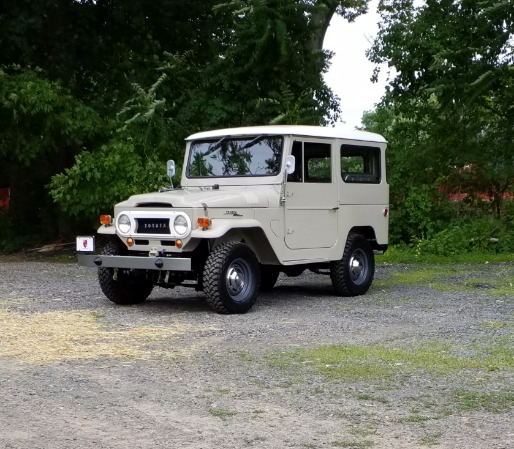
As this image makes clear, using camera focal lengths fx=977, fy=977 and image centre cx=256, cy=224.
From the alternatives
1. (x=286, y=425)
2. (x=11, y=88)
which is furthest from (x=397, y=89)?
(x=286, y=425)

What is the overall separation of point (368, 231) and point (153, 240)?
3.50 metres

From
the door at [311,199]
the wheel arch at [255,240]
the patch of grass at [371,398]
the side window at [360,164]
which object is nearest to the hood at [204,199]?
the wheel arch at [255,240]

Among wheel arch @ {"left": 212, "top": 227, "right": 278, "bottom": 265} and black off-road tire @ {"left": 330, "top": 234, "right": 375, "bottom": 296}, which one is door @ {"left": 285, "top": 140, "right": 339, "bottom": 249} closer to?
wheel arch @ {"left": 212, "top": 227, "right": 278, "bottom": 265}

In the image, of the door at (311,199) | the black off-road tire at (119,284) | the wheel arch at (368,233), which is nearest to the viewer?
the black off-road tire at (119,284)

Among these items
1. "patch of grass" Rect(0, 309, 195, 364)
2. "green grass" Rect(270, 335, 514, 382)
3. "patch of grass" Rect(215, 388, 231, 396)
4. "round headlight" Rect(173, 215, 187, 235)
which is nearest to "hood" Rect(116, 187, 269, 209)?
"round headlight" Rect(173, 215, 187, 235)

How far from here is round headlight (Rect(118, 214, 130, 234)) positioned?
11.2m

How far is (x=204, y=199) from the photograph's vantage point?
35.9ft

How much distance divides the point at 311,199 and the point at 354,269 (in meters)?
1.40

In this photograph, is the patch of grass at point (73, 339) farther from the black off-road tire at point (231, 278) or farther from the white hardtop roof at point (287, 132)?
the white hardtop roof at point (287, 132)

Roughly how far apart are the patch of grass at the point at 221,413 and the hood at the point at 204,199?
4626 millimetres

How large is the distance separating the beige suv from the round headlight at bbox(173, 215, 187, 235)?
0.4 inches

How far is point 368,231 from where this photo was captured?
1326 cm

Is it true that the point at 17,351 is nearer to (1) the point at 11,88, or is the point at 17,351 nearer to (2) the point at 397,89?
(1) the point at 11,88

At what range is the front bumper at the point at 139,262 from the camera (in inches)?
413
